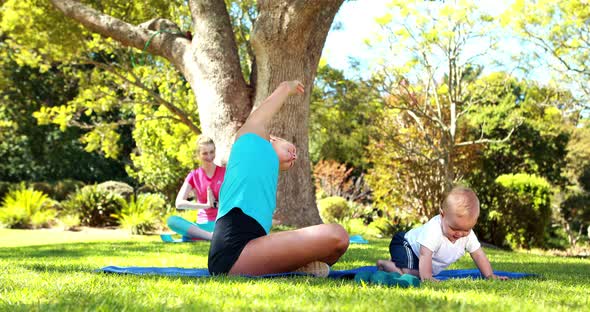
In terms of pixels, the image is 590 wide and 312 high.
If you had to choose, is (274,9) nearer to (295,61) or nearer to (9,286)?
(295,61)

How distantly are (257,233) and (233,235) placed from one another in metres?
0.17

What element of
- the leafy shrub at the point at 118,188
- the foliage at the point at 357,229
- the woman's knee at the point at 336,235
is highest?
the leafy shrub at the point at 118,188

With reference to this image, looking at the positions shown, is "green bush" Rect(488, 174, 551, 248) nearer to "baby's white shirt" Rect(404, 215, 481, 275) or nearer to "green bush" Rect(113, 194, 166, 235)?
"green bush" Rect(113, 194, 166, 235)

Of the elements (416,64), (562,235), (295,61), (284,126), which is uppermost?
(416,64)

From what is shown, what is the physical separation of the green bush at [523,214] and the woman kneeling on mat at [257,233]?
11061 millimetres

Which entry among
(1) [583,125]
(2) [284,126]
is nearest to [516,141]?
(1) [583,125]

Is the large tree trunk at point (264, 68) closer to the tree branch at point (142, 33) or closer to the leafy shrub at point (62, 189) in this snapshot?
the tree branch at point (142, 33)

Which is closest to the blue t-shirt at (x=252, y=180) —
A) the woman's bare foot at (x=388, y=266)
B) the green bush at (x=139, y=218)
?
the woman's bare foot at (x=388, y=266)

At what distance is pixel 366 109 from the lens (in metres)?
17.1

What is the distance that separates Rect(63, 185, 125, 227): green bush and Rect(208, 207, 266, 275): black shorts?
11298 millimetres

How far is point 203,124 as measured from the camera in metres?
10.4

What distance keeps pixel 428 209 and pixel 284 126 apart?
337 inches

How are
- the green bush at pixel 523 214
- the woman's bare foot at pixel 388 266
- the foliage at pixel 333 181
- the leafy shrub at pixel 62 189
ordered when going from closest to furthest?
the woman's bare foot at pixel 388 266 < the green bush at pixel 523 214 < the foliage at pixel 333 181 < the leafy shrub at pixel 62 189

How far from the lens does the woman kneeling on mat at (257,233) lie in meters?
4.08
